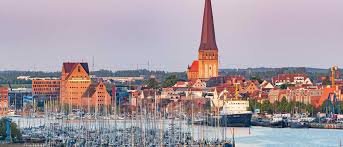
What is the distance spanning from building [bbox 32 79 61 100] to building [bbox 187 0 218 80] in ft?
40.7

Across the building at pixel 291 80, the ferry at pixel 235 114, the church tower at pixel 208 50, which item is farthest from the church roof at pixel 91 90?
the ferry at pixel 235 114

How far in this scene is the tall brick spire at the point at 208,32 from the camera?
376 ft

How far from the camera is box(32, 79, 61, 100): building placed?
116m

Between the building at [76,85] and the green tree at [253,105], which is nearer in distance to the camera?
the green tree at [253,105]

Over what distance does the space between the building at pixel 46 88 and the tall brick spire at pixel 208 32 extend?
13.4 m

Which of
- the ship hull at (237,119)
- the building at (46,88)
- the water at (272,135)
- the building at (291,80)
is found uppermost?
the building at (291,80)

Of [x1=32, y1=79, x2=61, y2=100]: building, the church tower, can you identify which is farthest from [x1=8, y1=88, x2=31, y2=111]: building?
the church tower

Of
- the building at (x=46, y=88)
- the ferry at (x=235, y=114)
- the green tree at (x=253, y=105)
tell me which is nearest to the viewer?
the ferry at (x=235, y=114)

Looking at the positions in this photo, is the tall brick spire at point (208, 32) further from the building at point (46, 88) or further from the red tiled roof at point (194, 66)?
the building at point (46, 88)

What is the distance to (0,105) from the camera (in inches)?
4104

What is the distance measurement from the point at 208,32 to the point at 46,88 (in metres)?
15.6

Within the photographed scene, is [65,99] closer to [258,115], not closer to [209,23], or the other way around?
[209,23]

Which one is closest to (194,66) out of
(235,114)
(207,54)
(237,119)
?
(207,54)

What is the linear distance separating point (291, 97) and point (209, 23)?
22808 mm
